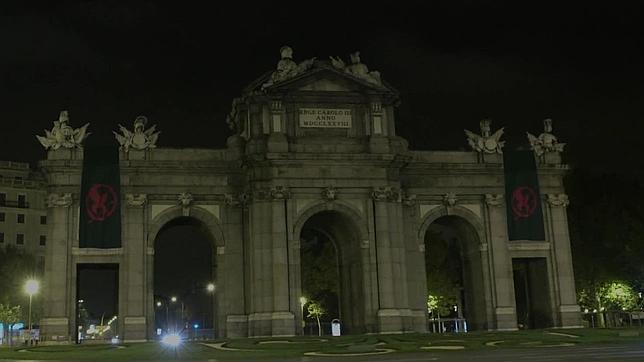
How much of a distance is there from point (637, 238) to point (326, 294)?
36.1 metres

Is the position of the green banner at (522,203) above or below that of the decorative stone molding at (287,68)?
below

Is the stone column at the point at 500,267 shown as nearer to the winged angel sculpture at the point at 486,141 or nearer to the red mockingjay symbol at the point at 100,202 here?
the winged angel sculpture at the point at 486,141

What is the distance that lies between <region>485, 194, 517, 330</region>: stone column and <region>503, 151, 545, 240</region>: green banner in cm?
78

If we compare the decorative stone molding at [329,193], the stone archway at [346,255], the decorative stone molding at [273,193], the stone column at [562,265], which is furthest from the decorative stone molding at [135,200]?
the stone column at [562,265]

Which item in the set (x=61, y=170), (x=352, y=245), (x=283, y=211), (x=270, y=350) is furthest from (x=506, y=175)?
(x=61, y=170)

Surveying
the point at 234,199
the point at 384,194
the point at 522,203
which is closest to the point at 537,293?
the point at 522,203

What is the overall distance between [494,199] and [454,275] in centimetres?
3925

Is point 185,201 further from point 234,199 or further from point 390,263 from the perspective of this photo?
point 390,263

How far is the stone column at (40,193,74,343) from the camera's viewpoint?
5528 centimetres

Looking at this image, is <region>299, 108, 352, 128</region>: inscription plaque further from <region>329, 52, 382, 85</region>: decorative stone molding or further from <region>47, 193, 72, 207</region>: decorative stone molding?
<region>47, 193, 72, 207</region>: decorative stone molding

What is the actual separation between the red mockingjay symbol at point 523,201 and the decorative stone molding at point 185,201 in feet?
83.2

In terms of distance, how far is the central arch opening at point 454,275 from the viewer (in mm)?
62906

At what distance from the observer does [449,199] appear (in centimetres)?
6169

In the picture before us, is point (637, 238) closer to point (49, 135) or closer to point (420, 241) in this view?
point (420, 241)
